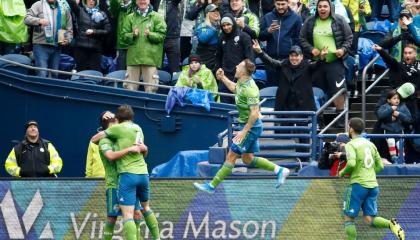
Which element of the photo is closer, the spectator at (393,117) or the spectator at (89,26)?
the spectator at (393,117)

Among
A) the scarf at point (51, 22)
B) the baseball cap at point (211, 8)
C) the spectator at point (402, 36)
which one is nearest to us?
the spectator at point (402, 36)

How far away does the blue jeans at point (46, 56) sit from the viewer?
2656 centimetres

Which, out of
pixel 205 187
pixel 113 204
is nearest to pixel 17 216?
pixel 113 204

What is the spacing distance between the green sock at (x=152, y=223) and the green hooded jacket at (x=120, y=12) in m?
6.52

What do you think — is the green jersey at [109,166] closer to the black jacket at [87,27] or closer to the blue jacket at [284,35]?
the blue jacket at [284,35]

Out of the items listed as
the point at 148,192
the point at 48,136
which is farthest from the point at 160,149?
the point at 148,192

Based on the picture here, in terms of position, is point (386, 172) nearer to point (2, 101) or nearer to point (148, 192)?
point (148, 192)

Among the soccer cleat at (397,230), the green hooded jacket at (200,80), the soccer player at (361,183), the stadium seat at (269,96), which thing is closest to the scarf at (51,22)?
the green hooded jacket at (200,80)

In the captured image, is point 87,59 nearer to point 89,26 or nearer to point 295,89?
point 89,26

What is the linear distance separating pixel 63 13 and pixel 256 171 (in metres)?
4.78

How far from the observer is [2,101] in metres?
27.3

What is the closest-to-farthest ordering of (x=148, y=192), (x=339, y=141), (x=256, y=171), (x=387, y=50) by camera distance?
(x=148, y=192) < (x=339, y=141) < (x=256, y=171) < (x=387, y=50)

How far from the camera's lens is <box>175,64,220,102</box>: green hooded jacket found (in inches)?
1006

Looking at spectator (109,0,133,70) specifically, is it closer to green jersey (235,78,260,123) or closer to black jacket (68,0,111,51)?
black jacket (68,0,111,51)
